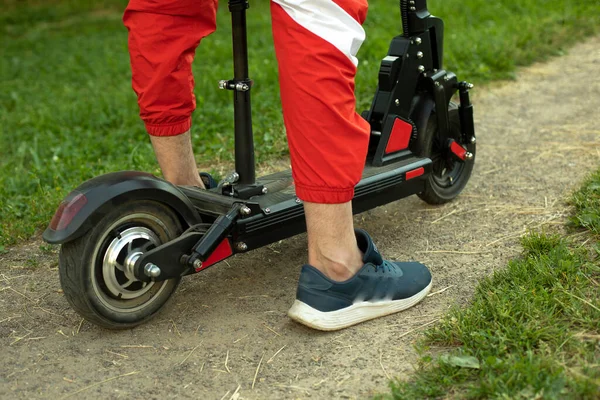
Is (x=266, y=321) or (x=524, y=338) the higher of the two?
(x=524, y=338)

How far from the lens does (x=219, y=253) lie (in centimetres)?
243

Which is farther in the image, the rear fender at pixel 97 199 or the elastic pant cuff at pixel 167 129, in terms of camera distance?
the elastic pant cuff at pixel 167 129

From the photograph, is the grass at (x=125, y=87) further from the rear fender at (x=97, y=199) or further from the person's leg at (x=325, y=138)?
the person's leg at (x=325, y=138)

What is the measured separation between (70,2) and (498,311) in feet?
30.3

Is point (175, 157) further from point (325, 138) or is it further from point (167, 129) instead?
point (325, 138)

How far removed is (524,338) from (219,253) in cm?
93

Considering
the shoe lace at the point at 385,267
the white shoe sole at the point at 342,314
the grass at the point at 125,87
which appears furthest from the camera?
the grass at the point at 125,87

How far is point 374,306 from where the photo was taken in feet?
7.75

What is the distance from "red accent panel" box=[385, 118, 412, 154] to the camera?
2959 millimetres

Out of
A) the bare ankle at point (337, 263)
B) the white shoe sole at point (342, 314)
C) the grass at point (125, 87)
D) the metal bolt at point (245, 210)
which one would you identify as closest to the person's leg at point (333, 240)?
the bare ankle at point (337, 263)

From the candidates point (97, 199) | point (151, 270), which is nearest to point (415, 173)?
point (151, 270)

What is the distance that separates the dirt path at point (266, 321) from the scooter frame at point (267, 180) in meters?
0.19

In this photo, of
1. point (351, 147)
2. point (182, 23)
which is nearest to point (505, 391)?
point (351, 147)

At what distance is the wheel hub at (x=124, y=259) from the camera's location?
2260 millimetres
